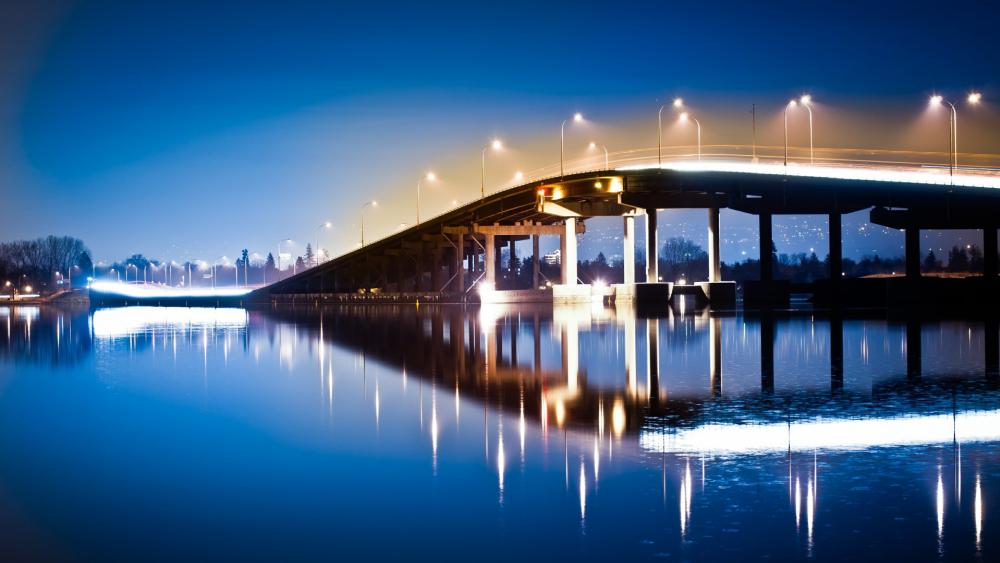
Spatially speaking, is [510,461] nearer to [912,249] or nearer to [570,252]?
[912,249]

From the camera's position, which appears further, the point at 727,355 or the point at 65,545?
the point at 727,355

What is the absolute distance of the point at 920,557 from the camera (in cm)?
822

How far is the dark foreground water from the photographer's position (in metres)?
9.02

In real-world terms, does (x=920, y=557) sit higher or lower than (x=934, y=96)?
lower

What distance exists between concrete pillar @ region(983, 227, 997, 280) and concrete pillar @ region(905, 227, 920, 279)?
4945mm

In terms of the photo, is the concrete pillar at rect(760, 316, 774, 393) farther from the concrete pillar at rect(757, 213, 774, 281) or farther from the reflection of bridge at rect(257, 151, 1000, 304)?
the concrete pillar at rect(757, 213, 774, 281)

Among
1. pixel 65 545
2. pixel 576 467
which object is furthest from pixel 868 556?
pixel 65 545

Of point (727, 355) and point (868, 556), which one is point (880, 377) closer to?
point (727, 355)

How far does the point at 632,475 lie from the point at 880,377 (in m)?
12.8

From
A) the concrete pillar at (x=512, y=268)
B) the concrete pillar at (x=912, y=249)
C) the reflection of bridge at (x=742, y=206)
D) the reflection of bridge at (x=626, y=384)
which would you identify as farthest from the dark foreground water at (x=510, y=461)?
the concrete pillar at (x=512, y=268)

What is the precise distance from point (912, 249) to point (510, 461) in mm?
74705

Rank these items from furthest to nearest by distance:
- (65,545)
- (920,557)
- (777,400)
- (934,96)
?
(934,96), (777,400), (65,545), (920,557)

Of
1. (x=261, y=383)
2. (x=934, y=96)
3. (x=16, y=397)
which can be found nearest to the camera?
(x=16, y=397)

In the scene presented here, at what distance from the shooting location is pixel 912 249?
7950 cm
